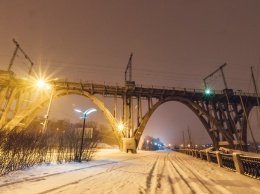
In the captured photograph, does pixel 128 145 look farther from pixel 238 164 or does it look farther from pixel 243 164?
pixel 243 164

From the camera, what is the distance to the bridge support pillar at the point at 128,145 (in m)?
24.5

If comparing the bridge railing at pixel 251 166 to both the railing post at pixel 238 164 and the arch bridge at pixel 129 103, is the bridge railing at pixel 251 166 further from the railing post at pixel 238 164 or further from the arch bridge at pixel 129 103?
the arch bridge at pixel 129 103

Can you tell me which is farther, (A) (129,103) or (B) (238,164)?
(A) (129,103)

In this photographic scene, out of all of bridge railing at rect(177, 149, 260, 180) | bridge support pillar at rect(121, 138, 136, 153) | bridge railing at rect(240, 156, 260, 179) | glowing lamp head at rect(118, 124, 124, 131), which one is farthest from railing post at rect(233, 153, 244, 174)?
glowing lamp head at rect(118, 124, 124, 131)

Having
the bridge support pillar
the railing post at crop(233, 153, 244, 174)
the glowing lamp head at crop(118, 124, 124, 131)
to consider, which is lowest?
the railing post at crop(233, 153, 244, 174)

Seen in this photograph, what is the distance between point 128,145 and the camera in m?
24.6

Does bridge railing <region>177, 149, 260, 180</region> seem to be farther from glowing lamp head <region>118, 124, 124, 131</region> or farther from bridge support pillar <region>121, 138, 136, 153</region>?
glowing lamp head <region>118, 124, 124, 131</region>

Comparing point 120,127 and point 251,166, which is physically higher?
point 120,127

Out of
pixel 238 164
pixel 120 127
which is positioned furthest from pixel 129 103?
pixel 238 164

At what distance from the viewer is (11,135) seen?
20.9 ft

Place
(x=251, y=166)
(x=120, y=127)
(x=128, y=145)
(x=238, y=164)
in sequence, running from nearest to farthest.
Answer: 1. (x=251, y=166)
2. (x=238, y=164)
3. (x=128, y=145)
4. (x=120, y=127)

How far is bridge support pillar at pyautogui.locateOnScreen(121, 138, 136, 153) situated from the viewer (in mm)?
24453

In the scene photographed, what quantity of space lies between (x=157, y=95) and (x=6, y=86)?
29.6 m

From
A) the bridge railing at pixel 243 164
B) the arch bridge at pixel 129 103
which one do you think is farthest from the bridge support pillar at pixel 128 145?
the bridge railing at pixel 243 164
